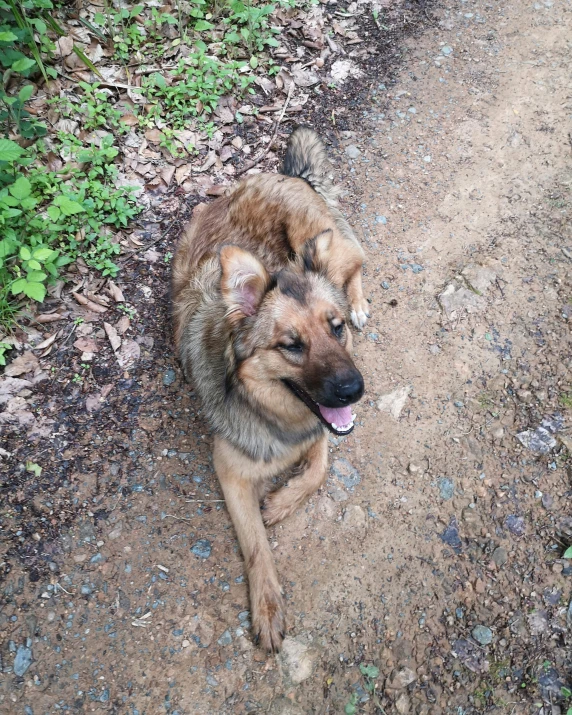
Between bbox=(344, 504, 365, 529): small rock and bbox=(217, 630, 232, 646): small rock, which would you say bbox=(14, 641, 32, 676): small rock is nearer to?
bbox=(217, 630, 232, 646): small rock

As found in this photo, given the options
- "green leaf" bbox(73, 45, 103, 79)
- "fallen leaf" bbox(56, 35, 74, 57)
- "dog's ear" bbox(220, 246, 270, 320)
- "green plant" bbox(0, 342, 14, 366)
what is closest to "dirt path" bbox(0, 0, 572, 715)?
"green plant" bbox(0, 342, 14, 366)

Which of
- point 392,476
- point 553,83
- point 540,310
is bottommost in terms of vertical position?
point 392,476

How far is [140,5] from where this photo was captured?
5.25 meters

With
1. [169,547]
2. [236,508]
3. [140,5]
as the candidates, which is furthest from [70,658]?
[140,5]

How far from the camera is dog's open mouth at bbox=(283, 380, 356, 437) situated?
3.13 metres

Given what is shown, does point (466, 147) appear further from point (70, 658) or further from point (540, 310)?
point (70, 658)

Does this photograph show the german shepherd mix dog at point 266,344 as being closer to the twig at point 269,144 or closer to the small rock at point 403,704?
the small rock at point 403,704

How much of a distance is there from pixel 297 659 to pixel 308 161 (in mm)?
3885

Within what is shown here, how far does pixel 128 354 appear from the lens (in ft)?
13.8

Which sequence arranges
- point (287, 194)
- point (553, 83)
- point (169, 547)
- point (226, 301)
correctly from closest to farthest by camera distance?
point (226, 301)
point (169, 547)
point (287, 194)
point (553, 83)

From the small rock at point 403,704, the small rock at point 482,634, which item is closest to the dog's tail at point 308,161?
the small rock at point 482,634

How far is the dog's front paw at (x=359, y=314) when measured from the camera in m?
4.37

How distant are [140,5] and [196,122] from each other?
50.9 inches

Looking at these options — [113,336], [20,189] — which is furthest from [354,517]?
[20,189]
